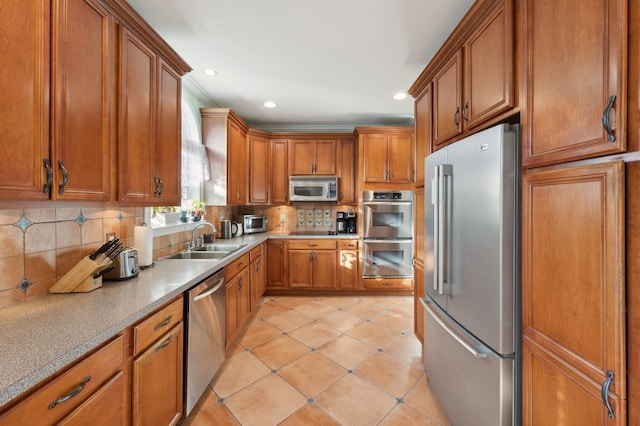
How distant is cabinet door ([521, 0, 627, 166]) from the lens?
778mm

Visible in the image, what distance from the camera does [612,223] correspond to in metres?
0.79

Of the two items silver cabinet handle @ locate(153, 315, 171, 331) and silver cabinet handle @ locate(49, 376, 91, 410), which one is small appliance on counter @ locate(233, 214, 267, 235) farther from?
silver cabinet handle @ locate(49, 376, 91, 410)

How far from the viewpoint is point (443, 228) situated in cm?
154

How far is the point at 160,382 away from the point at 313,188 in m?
3.01

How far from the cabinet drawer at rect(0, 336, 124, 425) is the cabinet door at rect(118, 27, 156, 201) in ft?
2.69

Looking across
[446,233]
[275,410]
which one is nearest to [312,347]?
[275,410]

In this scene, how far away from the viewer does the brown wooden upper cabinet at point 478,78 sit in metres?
1.22

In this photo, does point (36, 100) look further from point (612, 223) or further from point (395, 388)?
point (395, 388)

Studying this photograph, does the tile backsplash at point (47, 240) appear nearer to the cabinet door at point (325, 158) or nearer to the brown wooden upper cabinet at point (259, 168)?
the brown wooden upper cabinet at point (259, 168)

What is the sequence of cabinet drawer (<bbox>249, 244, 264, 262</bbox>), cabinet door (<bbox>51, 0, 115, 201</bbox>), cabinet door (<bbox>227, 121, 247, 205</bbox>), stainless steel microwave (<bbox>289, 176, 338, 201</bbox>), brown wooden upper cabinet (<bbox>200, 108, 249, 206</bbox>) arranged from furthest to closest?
stainless steel microwave (<bbox>289, 176, 338, 201</bbox>) < cabinet door (<bbox>227, 121, 247, 205</bbox>) < brown wooden upper cabinet (<bbox>200, 108, 249, 206</bbox>) < cabinet drawer (<bbox>249, 244, 264, 262</bbox>) < cabinet door (<bbox>51, 0, 115, 201</bbox>)

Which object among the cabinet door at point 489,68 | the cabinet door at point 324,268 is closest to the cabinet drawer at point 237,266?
the cabinet door at point 324,268

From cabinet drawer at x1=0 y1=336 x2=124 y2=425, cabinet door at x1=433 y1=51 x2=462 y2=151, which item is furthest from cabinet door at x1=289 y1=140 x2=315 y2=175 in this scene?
cabinet drawer at x1=0 y1=336 x2=124 y2=425

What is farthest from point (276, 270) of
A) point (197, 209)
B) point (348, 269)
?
point (197, 209)

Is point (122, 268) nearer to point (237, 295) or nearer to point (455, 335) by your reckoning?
point (237, 295)
